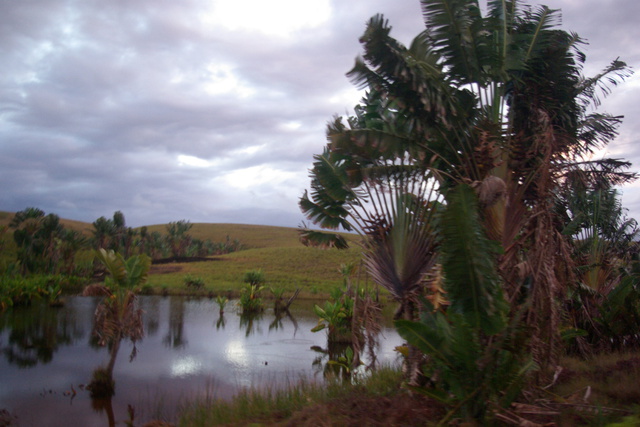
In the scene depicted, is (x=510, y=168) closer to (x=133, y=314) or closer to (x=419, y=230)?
(x=419, y=230)

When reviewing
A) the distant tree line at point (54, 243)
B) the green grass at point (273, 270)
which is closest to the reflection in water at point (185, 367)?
the distant tree line at point (54, 243)

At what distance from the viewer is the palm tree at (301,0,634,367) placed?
293 inches

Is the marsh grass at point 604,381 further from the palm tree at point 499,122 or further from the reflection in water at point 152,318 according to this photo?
the reflection in water at point 152,318

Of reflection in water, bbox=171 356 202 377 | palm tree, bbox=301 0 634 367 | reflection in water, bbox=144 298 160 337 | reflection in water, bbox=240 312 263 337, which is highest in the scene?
palm tree, bbox=301 0 634 367

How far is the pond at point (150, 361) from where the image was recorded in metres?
11.2

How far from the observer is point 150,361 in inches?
638

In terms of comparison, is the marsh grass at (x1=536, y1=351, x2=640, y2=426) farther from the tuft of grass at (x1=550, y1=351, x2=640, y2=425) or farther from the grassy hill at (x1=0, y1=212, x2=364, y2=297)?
the grassy hill at (x1=0, y1=212, x2=364, y2=297)

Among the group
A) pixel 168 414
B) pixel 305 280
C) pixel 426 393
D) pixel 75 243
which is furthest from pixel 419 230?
pixel 75 243

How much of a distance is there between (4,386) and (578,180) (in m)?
15.2

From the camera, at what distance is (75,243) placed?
47875 millimetres

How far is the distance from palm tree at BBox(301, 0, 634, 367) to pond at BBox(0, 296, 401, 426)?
5987 mm

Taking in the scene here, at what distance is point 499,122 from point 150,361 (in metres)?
14.1

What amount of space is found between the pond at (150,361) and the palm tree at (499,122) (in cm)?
599

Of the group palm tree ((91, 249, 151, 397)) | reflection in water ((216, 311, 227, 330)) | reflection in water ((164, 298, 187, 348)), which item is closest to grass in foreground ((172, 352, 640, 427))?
palm tree ((91, 249, 151, 397))
